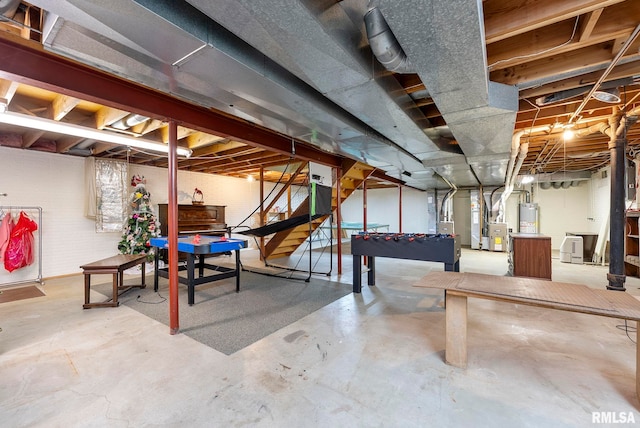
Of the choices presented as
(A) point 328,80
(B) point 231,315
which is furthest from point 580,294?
(B) point 231,315

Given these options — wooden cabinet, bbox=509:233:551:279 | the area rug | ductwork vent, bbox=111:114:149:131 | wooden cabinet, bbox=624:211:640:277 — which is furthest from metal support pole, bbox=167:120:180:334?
wooden cabinet, bbox=624:211:640:277

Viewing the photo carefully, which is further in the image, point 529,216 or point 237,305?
point 529,216

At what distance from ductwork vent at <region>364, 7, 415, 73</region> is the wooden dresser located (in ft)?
20.9

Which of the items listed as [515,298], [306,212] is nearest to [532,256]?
[515,298]

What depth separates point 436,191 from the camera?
9.85 meters

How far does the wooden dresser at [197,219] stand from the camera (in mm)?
6523

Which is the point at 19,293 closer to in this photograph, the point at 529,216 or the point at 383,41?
the point at 383,41

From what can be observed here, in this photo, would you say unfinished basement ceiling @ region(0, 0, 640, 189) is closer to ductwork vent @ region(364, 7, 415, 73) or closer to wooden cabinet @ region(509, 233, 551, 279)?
ductwork vent @ region(364, 7, 415, 73)

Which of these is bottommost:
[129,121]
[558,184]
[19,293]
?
[19,293]

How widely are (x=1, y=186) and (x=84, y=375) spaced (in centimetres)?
479

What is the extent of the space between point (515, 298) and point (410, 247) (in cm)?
172

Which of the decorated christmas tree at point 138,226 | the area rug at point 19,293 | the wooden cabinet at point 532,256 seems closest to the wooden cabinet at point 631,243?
the wooden cabinet at point 532,256

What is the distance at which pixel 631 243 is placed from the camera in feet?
17.4
